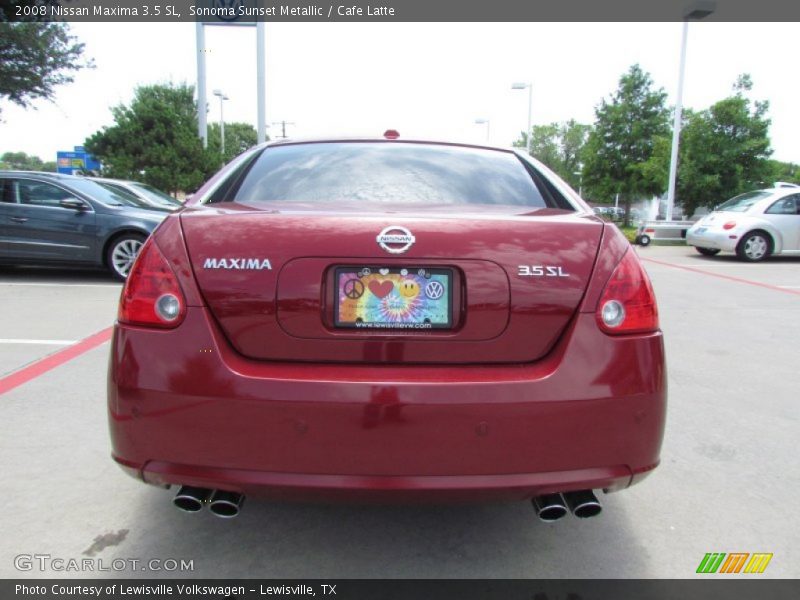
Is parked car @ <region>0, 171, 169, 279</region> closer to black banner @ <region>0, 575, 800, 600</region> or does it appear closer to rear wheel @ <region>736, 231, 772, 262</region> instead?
black banner @ <region>0, 575, 800, 600</region>

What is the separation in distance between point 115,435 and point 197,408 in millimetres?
353

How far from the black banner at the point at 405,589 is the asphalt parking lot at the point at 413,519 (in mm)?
49

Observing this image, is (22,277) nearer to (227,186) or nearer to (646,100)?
(227,186)

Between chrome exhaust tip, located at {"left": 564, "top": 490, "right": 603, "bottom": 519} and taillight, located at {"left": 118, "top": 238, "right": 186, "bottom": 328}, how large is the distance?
1372 millimetres

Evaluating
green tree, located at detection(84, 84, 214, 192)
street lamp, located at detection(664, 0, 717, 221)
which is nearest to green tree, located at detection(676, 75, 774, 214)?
street lamp, located at detection(664, 0, 717, 221)

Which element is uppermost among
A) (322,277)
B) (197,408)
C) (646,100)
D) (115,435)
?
(646,100)

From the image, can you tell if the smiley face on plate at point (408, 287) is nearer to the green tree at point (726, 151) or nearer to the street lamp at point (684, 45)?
the street lamp at point (684, 45)

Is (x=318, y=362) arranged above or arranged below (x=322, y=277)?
below

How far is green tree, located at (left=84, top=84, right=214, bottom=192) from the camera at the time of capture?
21297mm

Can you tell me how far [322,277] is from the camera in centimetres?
190

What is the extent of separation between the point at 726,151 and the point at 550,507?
21.3 meters

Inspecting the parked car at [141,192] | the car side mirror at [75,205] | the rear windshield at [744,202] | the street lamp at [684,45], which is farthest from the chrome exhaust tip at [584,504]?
the street lamp at [684,45]

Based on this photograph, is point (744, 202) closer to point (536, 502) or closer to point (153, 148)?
point (536, 502)

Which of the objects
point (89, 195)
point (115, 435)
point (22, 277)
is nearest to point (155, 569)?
point (115, 435)
